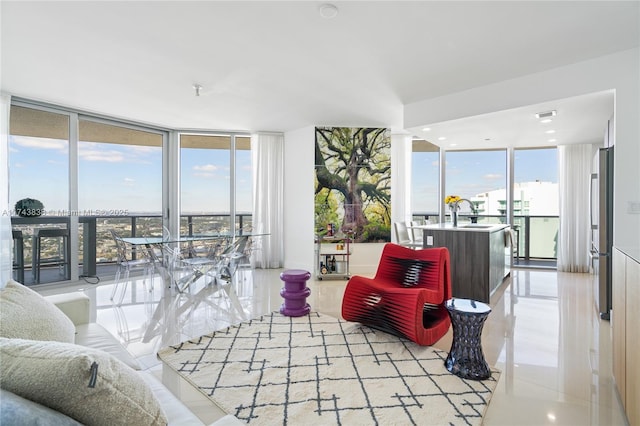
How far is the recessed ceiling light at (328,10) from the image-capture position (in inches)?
96.7

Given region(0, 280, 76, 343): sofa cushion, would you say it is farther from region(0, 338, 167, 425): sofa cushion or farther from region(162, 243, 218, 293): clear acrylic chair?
region(162, 243, 218, 293): clear acrylic chair

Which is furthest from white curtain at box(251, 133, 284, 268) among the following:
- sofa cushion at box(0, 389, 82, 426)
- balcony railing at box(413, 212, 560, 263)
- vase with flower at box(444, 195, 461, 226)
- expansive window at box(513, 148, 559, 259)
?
sofa cushion at box(0, 389, 82, 426)

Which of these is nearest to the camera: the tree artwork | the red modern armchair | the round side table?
the red modern armchair

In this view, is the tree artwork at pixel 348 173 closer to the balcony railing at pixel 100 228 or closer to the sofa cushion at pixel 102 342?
the balcony railing at pixel 100 228

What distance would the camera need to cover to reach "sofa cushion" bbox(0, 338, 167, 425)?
73 centimetres

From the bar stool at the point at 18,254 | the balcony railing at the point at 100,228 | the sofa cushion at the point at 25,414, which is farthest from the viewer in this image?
the balcony railing at the point at 100,228

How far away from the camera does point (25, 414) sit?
63cm

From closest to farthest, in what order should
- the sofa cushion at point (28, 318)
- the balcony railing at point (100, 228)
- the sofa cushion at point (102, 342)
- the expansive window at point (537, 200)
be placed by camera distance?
the sofa cushion at point (28, 318) → the sofa cushion at point (102, 342) → the balcony railing at point (100, 228) → the expansive window at point (537, 200)

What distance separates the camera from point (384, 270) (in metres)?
3.39

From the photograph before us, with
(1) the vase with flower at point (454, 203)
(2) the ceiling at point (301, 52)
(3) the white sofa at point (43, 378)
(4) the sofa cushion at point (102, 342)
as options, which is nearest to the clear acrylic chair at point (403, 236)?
(1) the vase with flower at point (454, 203)

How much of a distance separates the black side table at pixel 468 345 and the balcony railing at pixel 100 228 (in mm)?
4251

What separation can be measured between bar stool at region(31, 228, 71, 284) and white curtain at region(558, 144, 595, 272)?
8440 millimetres

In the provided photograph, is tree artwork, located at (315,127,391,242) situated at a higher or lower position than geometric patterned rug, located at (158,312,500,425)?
higher

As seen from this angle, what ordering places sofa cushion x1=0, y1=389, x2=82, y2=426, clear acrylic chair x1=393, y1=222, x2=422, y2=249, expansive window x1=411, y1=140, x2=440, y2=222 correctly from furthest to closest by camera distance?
expansive window x1=411, y1=140, x2=440, y2=222, clear acrylic chair x1=393, y1=222, x2=422, y2=249, sofa cushion x1=0, y1=389, x2=82, y2=426
